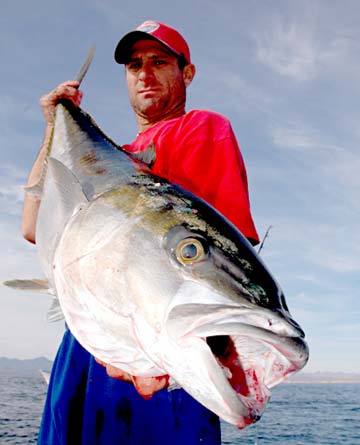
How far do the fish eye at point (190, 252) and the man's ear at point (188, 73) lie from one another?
8.13 feet

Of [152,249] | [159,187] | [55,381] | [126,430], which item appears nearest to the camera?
[152,249]

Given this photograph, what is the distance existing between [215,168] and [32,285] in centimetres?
135

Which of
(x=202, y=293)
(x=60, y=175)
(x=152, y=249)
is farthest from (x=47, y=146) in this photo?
(x=202, y=293)

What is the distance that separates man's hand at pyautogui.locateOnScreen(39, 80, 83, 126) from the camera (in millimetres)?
3311

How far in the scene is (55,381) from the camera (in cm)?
311

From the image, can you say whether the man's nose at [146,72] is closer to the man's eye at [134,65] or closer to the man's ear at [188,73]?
the man's eye at [134,65]

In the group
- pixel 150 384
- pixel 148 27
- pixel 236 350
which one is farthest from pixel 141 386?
pixel 148 27

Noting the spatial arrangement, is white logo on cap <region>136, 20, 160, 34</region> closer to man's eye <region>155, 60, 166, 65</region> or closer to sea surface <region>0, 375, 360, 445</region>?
man's eye <region>155, 60, 166, 65</region>

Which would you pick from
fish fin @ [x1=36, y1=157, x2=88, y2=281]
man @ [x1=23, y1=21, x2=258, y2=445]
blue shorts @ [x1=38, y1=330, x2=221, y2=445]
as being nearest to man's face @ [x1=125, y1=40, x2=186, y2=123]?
man @ [x1=23, y1=21, x2=258, y2=445]

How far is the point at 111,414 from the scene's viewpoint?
2840 millimetres

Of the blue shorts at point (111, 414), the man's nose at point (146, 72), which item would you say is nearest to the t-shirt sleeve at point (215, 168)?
the man's nose at point (146, 72)

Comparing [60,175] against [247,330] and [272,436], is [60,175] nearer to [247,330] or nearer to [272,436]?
[247,330]

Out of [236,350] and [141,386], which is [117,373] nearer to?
[141,386]

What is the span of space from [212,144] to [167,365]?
→ 1.79 metres
